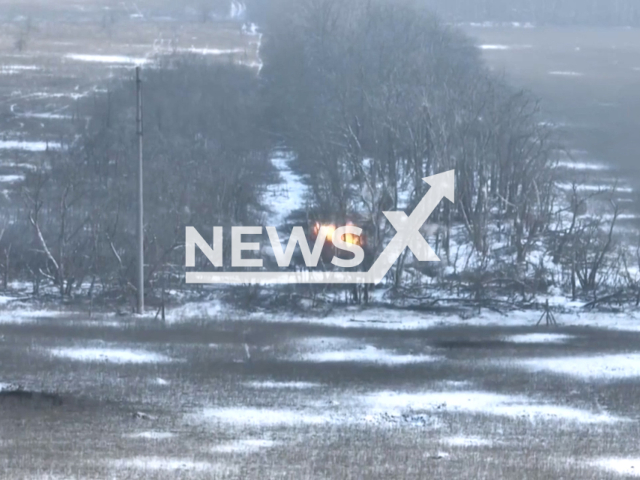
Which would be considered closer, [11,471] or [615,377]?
[11,471]

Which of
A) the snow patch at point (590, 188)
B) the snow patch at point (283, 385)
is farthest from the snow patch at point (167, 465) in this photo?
the snow patch at point (590, 188)

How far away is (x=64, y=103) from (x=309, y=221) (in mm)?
23430

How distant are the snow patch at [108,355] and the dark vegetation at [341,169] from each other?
11.3ft

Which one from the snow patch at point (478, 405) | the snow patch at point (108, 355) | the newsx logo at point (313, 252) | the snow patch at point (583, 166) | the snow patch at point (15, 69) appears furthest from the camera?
the snow patch at point (15, 69)

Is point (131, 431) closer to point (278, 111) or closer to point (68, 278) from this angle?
point (68, 278)

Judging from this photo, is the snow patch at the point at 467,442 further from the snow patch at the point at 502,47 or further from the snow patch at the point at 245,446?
the snow patch at the point at 502,47

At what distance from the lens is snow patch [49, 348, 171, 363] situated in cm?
1265

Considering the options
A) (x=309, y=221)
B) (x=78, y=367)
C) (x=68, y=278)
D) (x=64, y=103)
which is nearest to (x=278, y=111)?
(x=64, y=103)

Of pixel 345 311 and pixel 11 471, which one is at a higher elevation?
pixel 11 471

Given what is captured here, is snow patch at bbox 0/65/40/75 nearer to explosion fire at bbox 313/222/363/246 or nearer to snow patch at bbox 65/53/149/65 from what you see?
snow patch at bbox 65/53/149/65

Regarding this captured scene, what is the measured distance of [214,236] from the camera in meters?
20.0

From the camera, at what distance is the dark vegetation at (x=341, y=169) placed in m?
18.0

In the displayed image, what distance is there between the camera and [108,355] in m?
12.9

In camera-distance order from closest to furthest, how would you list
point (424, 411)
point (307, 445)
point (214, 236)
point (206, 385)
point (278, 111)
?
point (307, 445) < point (424, 411) < point (206, 385) < point (214, 236) < point (278, 111)
